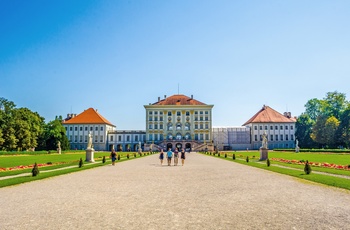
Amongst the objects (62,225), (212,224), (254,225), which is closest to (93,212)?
(62,225)

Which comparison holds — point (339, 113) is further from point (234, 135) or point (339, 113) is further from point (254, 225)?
point (254, 225)

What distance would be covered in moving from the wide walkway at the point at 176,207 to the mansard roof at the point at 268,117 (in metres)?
76.3

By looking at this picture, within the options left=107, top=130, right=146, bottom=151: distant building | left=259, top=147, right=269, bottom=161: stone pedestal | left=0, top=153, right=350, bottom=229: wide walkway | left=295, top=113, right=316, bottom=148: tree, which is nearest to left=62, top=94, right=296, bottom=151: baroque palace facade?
left=107, top=130, right=146, bottom=151: distant building

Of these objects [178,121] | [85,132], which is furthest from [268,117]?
[85,132]

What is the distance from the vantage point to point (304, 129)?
74.1 meters

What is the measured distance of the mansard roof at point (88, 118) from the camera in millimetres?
85625

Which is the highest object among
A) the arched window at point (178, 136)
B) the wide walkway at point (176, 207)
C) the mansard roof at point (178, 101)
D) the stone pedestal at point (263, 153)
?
the mansard roof at point (178, 101)

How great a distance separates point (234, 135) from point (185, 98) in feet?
53.1

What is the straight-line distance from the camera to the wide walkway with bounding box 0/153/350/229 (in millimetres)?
6301

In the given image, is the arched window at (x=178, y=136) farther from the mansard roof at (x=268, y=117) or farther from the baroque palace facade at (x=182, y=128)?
the mansard roof at (x=268, y=117)

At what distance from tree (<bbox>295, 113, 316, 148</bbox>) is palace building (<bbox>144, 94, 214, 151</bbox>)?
21546 mm

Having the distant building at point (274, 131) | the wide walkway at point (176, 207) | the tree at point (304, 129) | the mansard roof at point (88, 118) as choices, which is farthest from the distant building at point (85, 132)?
the wide walkway at point (176, 207)

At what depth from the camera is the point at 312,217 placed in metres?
6.74

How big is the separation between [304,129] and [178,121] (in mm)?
30425
